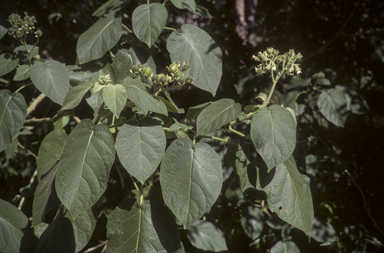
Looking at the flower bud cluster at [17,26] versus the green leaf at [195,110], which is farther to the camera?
the flower bud cluster at [17,26]

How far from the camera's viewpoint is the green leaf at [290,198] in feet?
3.11

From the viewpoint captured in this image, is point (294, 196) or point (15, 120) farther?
point (15, 120)

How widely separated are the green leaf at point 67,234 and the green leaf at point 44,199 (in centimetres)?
9

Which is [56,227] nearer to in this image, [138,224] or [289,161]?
[138,224]

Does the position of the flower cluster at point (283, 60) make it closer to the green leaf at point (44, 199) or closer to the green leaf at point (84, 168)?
the green leaf at point (84, 168)

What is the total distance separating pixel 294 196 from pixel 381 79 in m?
1.58

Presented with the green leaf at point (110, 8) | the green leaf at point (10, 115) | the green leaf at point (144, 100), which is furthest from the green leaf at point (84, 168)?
the green leaf at point (110, 8)

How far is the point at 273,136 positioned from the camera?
86 cm

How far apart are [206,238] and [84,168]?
0.96m

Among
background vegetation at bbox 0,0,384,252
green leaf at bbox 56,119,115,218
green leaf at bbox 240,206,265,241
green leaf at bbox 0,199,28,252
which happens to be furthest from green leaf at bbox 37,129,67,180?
green leaf at bbox 240,206,265,241

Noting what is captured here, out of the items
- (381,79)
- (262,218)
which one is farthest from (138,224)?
(381,79)

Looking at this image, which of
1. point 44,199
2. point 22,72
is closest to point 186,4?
point 22,72

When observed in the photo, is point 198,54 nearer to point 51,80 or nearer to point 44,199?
point 51,80

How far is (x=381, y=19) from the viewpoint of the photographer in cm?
205
